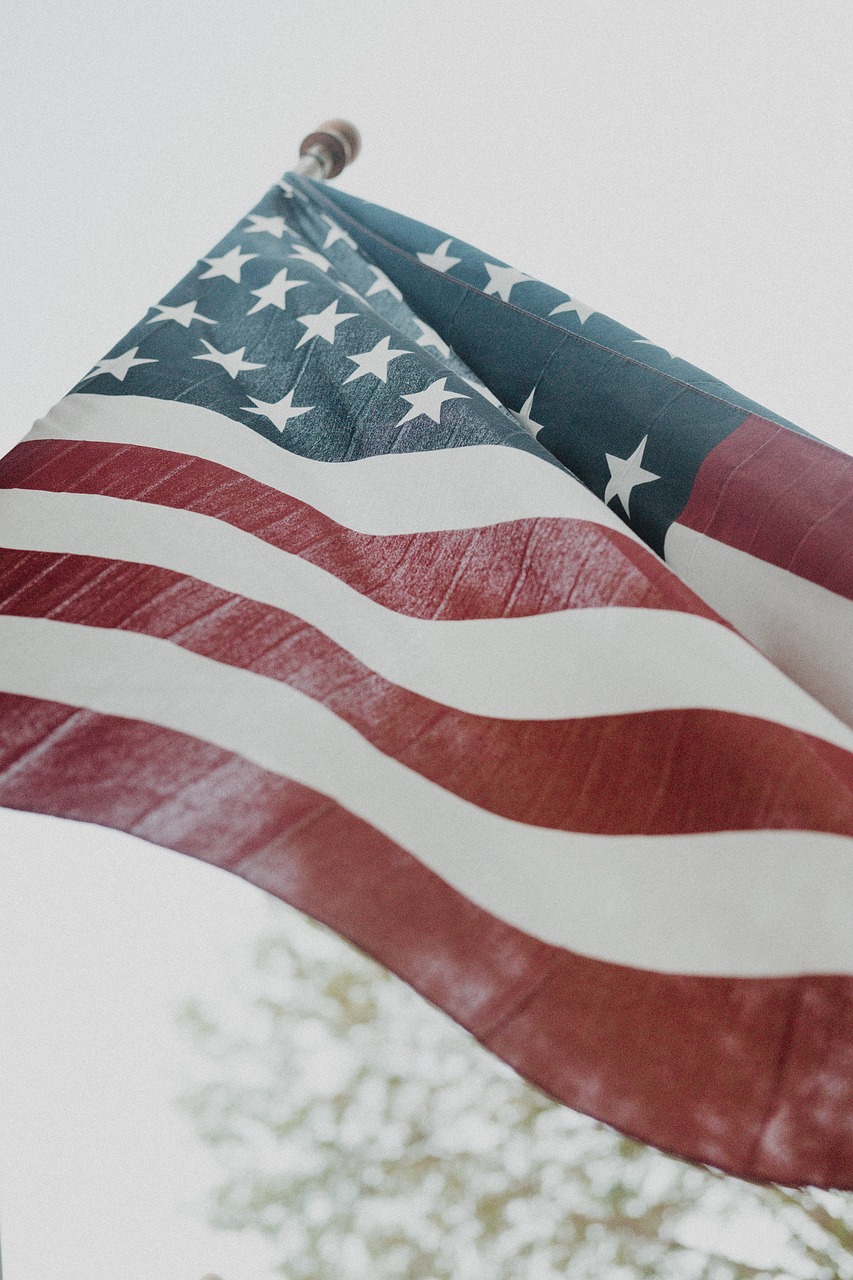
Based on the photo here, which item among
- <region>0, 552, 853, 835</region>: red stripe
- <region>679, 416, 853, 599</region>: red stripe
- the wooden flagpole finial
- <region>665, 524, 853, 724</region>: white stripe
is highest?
the wooden flagpole finial

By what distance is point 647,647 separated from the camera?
3.66 feet

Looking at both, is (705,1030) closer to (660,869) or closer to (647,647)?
(660,869)

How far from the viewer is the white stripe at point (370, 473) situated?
1.37m

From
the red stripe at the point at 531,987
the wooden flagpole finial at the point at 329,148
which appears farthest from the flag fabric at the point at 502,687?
Answer: the wooden flagpole finial at the point at 329,148

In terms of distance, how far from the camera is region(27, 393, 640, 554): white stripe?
1.37m

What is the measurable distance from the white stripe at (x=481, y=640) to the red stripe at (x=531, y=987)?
10.2 inches

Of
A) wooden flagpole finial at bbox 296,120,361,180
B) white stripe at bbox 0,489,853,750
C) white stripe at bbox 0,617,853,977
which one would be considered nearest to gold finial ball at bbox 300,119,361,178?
wooden flagpole finial at bbox 296,120,361,180

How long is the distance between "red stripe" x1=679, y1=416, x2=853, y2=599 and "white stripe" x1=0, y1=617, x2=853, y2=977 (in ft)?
1.63

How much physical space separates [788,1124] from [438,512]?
902 millimetres

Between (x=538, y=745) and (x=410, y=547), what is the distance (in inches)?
16.3

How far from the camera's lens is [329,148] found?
121 inches

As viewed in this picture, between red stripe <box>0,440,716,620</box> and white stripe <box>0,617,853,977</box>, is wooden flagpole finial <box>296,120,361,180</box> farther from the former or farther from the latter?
white stripe <box>0,617,853,977</box>

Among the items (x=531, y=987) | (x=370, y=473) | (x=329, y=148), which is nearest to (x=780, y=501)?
(x=370, y=473)

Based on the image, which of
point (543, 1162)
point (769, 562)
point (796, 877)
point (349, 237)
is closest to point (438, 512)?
point (769, 562)
